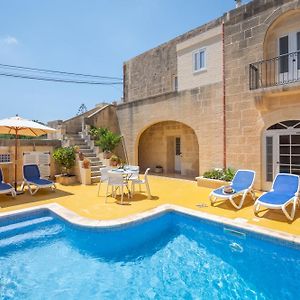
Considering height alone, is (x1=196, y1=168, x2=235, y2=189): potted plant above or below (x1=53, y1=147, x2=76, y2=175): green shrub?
below

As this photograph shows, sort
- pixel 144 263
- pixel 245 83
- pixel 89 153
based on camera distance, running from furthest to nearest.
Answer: pixel 89 153 < pixel 245 83 < pixel 144 263

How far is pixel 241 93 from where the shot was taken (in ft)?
32.6

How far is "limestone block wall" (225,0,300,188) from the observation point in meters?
9.12

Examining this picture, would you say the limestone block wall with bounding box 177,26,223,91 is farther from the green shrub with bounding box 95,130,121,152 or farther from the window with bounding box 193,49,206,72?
the green shrub with bounding box 95,130,121,152

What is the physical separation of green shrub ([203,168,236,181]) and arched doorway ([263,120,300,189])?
1345 millimetres

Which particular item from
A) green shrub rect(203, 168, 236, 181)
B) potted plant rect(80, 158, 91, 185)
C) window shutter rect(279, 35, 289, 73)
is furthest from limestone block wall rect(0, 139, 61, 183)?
window shutter rect(279, 35, 289, 73)

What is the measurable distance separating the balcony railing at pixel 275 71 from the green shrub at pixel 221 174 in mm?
3626

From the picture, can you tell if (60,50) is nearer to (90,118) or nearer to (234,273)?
(90,118)

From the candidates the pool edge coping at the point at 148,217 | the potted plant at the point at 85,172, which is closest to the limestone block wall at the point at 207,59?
the potted plant at the point at 85,172

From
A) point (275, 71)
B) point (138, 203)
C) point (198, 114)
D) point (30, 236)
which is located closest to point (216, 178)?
point (198, 114)

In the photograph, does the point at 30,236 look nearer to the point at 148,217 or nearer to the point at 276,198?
the point at 148,217

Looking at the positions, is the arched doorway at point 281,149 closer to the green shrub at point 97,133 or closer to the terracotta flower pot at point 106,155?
the terracotta flower pot at point 106,155

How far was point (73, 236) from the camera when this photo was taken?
221 inches

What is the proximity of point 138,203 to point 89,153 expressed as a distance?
270 inches
